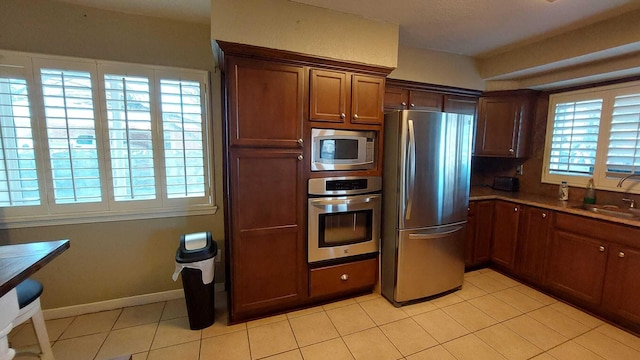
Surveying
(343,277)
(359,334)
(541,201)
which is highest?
(541,201)

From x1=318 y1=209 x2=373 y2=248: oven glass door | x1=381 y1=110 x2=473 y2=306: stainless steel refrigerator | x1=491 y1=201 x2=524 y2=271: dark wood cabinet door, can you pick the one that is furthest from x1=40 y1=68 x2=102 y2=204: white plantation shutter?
x1=491 y1=201 x2=524 y2=271: dark wood cabinet door

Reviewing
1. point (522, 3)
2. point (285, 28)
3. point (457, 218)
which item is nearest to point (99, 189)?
point (285, 28)

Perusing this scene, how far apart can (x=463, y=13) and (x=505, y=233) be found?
230 cm

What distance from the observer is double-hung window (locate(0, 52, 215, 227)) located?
2.01 m

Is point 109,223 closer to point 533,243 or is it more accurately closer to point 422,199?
point 422,199

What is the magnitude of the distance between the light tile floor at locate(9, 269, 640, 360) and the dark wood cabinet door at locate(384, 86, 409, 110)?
1961 millimetres

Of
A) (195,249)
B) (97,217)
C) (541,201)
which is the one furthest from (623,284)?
(97,217)

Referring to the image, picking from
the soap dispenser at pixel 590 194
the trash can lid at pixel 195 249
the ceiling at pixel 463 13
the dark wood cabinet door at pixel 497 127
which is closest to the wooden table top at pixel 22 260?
the trash can lid at pixel 195 249

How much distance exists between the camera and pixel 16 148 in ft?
6.61

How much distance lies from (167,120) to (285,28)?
127 cm

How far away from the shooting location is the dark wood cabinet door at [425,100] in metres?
2.93

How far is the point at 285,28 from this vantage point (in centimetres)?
199

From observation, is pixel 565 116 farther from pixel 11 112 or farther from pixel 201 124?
pixel 11 112

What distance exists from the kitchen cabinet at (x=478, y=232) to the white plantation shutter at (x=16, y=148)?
4000 mm
